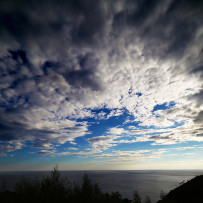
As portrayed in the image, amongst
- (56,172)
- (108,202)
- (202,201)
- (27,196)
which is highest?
(56,172)

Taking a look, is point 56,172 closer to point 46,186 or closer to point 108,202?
point 46,186

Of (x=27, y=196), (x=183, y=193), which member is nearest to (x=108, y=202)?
(x=27, y=196)

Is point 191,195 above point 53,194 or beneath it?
beneath

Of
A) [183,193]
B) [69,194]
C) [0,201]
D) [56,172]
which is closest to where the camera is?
[0,201]

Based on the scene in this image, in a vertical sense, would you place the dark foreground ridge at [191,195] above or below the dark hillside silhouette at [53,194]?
below

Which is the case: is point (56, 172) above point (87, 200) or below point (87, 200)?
above

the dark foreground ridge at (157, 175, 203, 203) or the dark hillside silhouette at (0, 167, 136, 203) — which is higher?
the dark hillside silhouette at (0, 167, 136, 203)

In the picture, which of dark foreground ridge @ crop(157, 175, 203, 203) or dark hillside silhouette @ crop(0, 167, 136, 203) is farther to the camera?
dark foreground ridge @ crop(157, 175, 203, 203)

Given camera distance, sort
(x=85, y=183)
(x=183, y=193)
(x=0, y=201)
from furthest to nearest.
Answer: (x=183, y=193) < (x=85, y=183) < (x=0, y=201)

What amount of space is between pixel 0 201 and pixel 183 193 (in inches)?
972

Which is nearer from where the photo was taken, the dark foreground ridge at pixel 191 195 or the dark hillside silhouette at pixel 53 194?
the dark hillside silhouette at pixel 53 194

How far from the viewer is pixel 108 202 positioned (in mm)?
8945

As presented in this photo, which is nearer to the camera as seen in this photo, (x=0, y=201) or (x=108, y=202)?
(x=0, y=201)

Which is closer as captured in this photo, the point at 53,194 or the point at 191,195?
the point at 53,194
